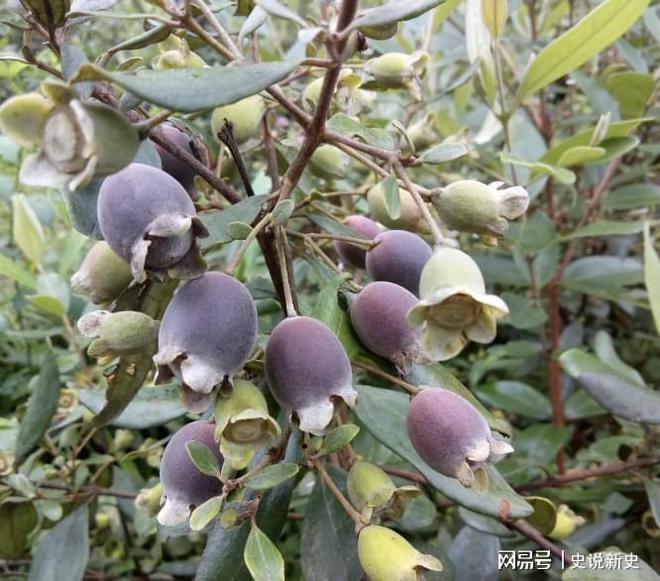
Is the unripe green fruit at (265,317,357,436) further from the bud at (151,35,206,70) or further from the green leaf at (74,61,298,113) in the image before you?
the bud at (151,35,206,70)

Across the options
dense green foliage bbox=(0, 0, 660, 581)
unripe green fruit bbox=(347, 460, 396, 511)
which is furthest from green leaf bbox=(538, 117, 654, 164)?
unripe green fruit bbox=(347, 460, 396, 511)

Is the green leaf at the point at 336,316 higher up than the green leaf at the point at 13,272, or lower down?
higher up

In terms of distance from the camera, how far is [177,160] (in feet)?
2.07

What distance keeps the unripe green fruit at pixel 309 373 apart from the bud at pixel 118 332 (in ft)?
0.33

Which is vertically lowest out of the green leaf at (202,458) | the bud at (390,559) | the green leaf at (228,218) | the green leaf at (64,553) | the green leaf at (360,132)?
the green leaf at (64,553)

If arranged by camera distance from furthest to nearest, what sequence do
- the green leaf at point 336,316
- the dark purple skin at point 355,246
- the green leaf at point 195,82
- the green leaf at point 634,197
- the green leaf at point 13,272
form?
the green leaf at point 634,197 < the green leaf at point 13,272 < the dark purple skin at point 355,246 < the green leaf at point 336,316 < the green leaf at point 195,82

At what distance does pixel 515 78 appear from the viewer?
56.8 inches

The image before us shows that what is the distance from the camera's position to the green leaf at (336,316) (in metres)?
0.60

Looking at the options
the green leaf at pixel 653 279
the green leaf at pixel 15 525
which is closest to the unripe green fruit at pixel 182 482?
the green leaf at pixel 15 525

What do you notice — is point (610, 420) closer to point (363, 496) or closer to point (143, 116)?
point (363, 496)

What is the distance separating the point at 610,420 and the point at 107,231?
4.03 ft

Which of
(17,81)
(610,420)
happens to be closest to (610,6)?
(610,420)

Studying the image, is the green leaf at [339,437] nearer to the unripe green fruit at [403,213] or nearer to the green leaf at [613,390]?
the unripe green fruit at [403,213]

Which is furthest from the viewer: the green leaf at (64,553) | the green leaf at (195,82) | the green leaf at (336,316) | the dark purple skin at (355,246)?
the green leaf at (64,553)
